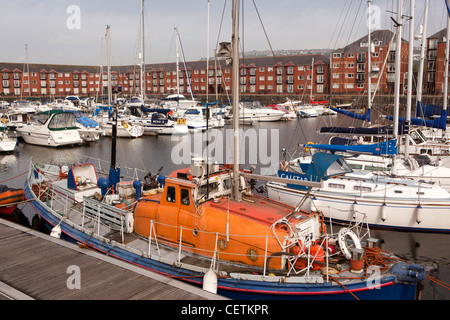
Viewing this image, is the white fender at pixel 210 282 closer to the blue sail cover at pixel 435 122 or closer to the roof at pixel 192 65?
the blue sail cover at pixel 435 122

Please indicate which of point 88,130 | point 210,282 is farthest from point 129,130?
point 210,282

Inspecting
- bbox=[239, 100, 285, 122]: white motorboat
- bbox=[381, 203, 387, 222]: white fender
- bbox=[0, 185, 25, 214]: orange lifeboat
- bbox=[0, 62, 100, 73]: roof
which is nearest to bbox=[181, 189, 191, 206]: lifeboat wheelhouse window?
bbox=[381, 203, 387, 222]: white fender

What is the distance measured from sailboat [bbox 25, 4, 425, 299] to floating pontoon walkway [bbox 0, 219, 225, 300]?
87 cm

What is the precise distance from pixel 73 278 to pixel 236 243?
4.48 meters

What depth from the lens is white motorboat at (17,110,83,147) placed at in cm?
4391

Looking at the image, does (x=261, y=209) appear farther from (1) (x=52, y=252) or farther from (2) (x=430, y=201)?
(2) (x=430, y=201)

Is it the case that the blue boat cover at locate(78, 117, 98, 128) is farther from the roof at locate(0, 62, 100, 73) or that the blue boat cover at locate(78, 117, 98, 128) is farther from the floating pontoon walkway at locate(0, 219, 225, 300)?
the roof at locate(0, 62, 100, 73)

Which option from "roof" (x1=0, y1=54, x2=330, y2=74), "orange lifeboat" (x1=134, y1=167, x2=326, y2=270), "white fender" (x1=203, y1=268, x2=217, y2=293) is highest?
"roof" (x1=0, y1=54, x2=330, y2=74)

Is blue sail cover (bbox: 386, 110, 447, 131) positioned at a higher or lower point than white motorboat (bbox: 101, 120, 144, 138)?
higher

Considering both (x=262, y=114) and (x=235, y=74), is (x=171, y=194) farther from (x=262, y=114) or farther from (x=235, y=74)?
(x=262, y=114)

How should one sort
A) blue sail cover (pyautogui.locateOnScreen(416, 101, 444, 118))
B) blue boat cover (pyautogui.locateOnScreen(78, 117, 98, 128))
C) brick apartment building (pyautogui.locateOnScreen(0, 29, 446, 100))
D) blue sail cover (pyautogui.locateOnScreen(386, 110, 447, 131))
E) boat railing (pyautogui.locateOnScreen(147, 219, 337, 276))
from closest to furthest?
boat railing (pyautogui.locateOnScreen(147, 219, 337, 276)) < blue sail cover (pyautogui.locateOnScreen(386, 110, 447, 131)) < blue sail cover (pyautogui.locateOnScreen(416, 101, 444, 118)) < blue boat cover (pyautogui.locateOnScreen(78, 117, 98, 128)) < brick apartment building (pyautogui.locateOnScreen(0, 29, 446, 100))

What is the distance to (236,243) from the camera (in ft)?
36.5
